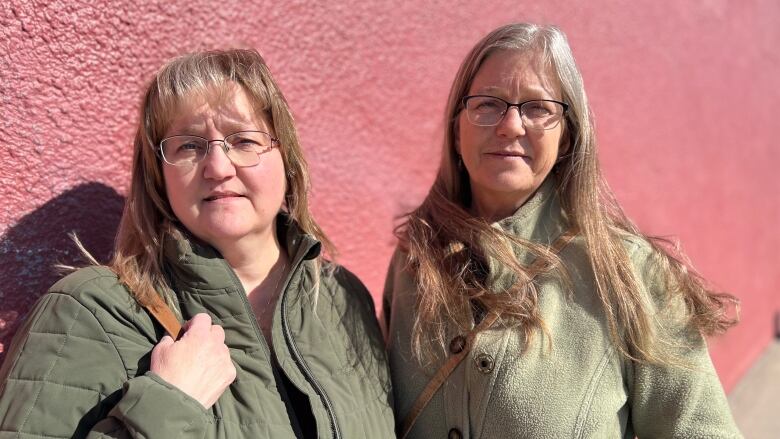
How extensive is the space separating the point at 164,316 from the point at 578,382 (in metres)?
0.98

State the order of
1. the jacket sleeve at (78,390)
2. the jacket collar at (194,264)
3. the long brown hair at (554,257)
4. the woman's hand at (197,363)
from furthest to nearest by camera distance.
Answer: the long brown hair at (554,257), the jacket collar at (194,264), the woman's hand at (197,363), the jacket sleeve at (78,390)

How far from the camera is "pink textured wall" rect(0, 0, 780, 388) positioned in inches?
70.0

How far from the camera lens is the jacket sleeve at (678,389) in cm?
170

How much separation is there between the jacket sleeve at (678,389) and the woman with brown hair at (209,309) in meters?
0.64

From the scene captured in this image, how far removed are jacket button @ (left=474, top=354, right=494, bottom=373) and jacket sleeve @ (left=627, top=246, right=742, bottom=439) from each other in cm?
34

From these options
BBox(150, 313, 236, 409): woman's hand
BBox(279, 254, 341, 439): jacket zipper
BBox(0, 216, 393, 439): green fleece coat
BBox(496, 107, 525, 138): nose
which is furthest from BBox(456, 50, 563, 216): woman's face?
BBox(150, 313, 236, 409): woman's hand

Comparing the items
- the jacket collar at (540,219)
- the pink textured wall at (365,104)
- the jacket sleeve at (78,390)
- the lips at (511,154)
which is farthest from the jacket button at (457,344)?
the pink textured wall at (365,104)

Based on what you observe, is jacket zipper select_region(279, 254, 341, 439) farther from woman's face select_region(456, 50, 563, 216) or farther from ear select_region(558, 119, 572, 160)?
ear select_region(558, 119, 572, 160)

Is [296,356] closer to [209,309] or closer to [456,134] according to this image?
[209,309]

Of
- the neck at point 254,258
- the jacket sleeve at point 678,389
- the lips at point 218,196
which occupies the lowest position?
the jacket sleeve at point 678,389

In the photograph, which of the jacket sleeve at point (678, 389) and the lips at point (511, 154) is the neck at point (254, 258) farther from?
the jacket sleeve at point (678, 389)

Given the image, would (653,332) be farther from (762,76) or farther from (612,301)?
(762,76)

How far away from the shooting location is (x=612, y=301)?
5.74ft

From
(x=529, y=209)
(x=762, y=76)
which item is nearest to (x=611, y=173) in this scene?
(x=529, y=209)
